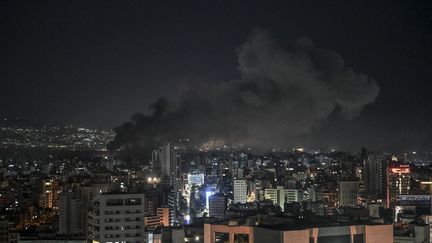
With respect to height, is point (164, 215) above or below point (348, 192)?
below

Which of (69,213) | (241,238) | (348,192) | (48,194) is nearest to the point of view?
(241,238)

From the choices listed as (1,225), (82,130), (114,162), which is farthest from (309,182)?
(1,225)

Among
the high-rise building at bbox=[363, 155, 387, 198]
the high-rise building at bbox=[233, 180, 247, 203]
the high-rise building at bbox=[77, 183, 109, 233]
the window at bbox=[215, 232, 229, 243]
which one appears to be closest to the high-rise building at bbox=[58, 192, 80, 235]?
the high-rise building at bbox=[77, 183, 109, 233]

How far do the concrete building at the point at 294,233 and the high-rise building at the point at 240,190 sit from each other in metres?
9.22

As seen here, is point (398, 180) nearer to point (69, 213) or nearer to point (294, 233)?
point (69, 213)

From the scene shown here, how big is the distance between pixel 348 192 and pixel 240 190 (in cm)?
317

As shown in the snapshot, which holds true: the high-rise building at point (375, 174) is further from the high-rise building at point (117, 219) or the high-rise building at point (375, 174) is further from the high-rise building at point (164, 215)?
the high-rise building at point (117, 219)

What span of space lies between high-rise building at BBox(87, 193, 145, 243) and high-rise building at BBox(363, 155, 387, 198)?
25.5ft

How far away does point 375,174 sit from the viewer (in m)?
13.9

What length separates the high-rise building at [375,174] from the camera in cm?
1329

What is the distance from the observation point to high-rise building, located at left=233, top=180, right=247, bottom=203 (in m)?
14.1

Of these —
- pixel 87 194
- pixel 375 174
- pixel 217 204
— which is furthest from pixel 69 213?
pixel 375 174

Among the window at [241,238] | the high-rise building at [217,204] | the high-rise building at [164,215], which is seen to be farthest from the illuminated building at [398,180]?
the window at [241,238]

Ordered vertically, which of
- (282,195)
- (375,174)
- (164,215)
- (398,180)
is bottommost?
(164,215)
